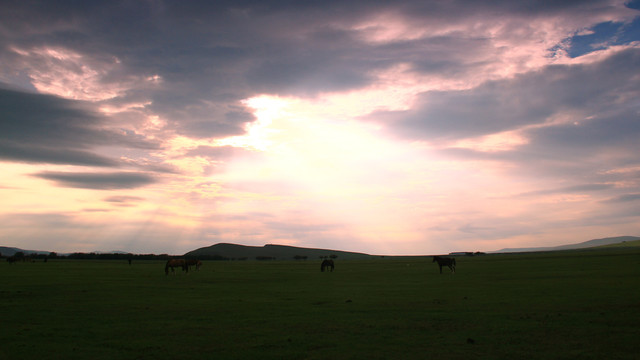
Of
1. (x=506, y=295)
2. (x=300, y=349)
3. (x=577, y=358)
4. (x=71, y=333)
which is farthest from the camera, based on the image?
(x=506, y=295)

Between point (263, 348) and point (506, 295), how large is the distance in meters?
15.7

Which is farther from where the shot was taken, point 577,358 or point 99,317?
point 99,317

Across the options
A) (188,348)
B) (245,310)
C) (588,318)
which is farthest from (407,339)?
(245,310)

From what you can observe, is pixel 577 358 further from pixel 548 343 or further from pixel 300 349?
pixel 300 349

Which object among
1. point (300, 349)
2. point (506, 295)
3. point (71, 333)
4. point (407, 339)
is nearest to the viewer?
point (300, 349)

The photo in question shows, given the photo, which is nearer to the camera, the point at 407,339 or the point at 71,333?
the point at 407,339

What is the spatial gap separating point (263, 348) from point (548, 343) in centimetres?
754

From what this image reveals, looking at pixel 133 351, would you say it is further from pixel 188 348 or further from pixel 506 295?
pixel 506 295

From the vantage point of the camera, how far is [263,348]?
11.9 m

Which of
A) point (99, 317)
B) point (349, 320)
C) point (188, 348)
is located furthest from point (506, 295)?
point (99, 317)

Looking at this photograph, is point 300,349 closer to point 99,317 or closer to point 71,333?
point 71,333

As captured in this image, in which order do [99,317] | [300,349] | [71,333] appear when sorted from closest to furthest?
[300,349]
[71,333]
[99,317]

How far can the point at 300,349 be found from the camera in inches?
462

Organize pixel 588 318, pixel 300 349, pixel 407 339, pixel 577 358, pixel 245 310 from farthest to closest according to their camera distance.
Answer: pixel 245 310 → pixel 588 318 → pixel 407 339 → pixel 300 349 → pixel 577 358
